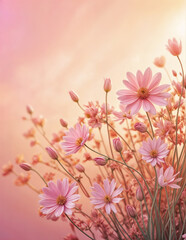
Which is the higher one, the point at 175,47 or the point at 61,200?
the point at 175,47

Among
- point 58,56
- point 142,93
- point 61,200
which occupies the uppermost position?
point 58,56

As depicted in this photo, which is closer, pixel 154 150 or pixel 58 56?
pixel 154 150

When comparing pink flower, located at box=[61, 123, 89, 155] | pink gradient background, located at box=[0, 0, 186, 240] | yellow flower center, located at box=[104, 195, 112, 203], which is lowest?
yellow flower center, located at box=[104, 195, 112, 203]

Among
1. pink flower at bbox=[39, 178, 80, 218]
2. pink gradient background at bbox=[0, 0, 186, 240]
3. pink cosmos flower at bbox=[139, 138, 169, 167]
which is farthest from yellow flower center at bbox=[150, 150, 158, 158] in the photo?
pink gradient background at bbox=[0, 0, 186, 240]

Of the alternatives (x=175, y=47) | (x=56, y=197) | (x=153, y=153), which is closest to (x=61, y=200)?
(x=56, y=197)

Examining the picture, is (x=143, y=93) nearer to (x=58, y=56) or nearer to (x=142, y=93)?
(x=142, y=93)

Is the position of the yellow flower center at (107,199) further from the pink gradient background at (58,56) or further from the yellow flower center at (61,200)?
the pink gradient background at (58,56)

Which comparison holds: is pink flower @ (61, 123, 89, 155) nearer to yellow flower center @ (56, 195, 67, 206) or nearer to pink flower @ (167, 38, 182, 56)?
yellow flower center @ (56, 195, 67, 206)

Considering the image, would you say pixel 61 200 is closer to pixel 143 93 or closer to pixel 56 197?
pixel 56 197
